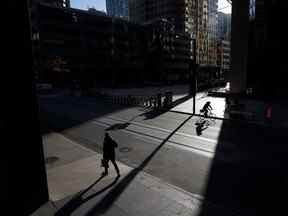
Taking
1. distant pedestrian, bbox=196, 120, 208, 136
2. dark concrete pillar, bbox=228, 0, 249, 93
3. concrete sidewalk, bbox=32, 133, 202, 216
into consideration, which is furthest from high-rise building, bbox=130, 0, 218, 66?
concrete sidewalk, bbox=32, 133, 202, 216

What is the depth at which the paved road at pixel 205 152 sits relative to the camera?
759cm

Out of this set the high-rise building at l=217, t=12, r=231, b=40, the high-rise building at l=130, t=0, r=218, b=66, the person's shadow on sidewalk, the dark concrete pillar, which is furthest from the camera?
the high-rise building at l=217, t=12, r=231, b=40

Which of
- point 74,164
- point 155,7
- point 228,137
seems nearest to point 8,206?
point 74,164

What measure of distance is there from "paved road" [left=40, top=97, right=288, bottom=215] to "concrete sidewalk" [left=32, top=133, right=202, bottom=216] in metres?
0.64

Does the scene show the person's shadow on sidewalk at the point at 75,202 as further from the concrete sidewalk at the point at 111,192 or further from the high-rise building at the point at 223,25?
the high-rise building at the point at 223,25

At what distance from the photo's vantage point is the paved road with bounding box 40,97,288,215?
7587mm

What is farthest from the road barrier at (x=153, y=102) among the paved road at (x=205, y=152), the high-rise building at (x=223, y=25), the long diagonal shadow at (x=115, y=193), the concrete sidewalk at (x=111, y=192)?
the high-rise building at (x=223, y=25)

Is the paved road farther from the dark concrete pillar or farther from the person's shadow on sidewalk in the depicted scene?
the dark concrete pillar

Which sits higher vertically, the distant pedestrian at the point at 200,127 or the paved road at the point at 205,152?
the distant pedestrian at the point at 200,127

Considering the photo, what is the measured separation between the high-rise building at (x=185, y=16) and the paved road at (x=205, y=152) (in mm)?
77780

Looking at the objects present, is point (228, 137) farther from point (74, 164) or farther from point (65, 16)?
point (65, 16)

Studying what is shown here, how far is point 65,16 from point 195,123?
56.7 meters

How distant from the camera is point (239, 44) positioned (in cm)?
3148

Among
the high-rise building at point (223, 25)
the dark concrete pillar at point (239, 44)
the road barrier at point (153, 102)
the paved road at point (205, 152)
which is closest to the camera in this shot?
the paved road at point (205, 152)
